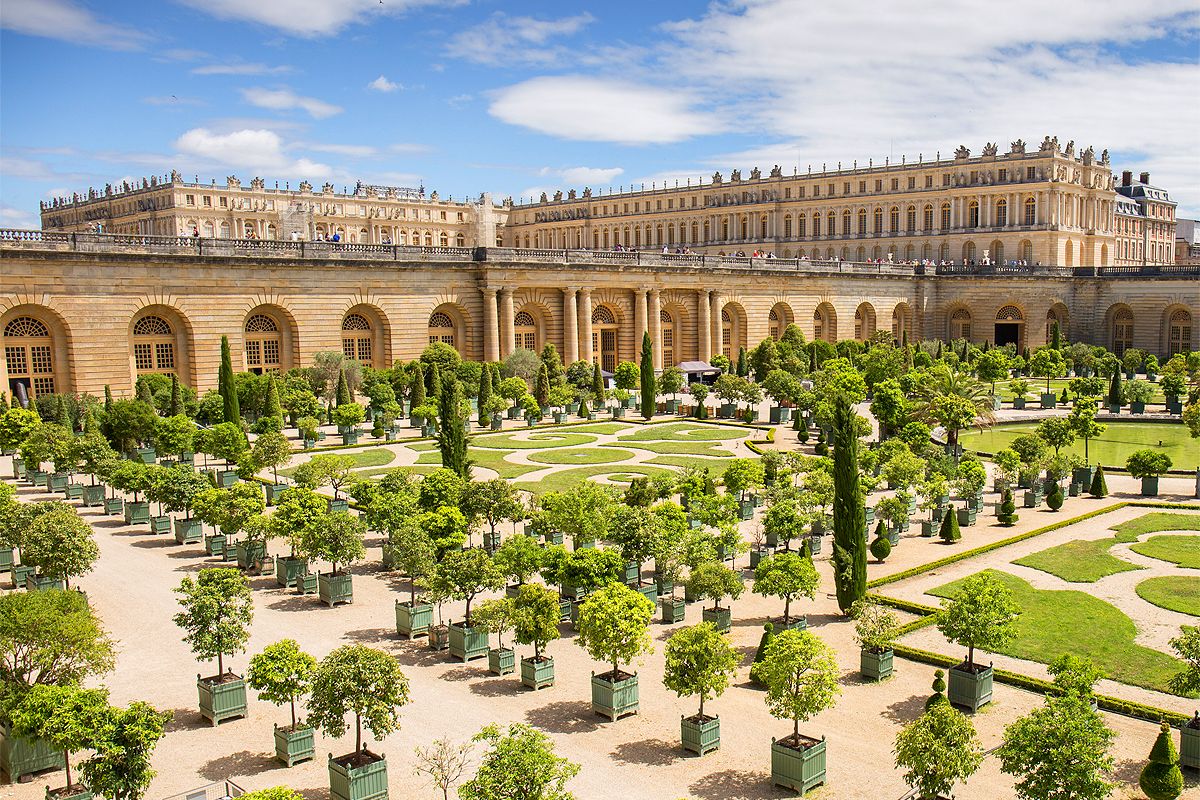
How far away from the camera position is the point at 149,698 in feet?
61.2

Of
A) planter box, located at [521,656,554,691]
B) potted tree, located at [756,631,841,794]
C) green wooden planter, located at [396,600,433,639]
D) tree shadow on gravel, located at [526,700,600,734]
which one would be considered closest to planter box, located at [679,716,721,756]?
potted tree, located at [756,631,841,794]

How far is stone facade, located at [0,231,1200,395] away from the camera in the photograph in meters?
49.9

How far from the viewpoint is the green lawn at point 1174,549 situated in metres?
26.6

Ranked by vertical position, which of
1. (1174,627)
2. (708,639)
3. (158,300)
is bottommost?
(1174,627)

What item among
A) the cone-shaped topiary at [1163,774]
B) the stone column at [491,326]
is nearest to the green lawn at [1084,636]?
the cone-shaped topiary at [1163,774]

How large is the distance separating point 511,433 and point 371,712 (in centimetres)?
3396

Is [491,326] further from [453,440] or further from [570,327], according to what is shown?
[453,440]

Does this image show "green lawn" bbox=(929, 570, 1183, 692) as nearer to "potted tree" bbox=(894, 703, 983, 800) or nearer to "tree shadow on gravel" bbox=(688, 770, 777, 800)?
"potted tree" bbox=(894, 703, 983, 800)

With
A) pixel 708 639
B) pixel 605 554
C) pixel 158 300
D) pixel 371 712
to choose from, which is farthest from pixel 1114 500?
pixel 158 300

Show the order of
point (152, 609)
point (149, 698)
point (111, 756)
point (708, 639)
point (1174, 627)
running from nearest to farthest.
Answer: point (111, 756), point (708, 639), point (149, 698), point (1174, 627), point (152, 609)

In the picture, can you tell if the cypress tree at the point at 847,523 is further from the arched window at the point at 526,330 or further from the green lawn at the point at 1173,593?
the arched window at the point at 526,330

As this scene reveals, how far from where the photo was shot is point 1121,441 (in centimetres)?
4509

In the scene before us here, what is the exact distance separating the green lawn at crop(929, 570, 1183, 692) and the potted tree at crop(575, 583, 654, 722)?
679 centimetres

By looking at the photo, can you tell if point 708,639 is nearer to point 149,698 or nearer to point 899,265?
point 149,698
